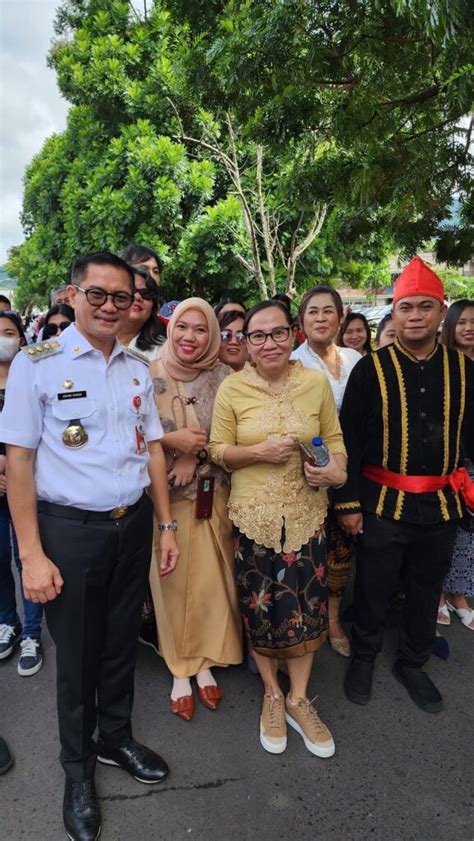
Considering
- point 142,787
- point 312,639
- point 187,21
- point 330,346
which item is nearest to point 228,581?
point 312,639

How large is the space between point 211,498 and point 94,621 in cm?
82

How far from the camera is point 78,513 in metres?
1.67

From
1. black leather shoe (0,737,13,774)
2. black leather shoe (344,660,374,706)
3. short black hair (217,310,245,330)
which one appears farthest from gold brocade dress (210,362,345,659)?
black leather shoe (0,737,13,774)

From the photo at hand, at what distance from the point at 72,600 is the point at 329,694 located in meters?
1.53

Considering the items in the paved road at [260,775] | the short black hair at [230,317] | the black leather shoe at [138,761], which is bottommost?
the paved road at [260,775]

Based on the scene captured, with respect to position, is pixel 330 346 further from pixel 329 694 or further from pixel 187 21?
pixel 187 21

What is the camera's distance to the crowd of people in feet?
5.47

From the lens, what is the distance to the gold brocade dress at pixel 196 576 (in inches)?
94.0

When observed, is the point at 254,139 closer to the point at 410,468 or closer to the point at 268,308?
the point at 268,308

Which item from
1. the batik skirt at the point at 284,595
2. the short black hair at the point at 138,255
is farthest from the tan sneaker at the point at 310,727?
the short black hair at the point at 138,255

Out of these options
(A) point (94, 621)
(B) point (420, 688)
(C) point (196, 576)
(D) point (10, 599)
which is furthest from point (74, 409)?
(B) point (420, 688)

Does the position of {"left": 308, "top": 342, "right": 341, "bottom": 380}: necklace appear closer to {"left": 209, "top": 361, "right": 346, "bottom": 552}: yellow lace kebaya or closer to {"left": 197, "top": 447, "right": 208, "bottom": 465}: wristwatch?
{"left": 209, "top": 361, "right": 346, "bottom": 552}: yellow lace kebaya

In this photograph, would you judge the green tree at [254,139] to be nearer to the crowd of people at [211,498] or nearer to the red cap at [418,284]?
the red cap at [418,284]

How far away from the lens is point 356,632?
8.30ft
